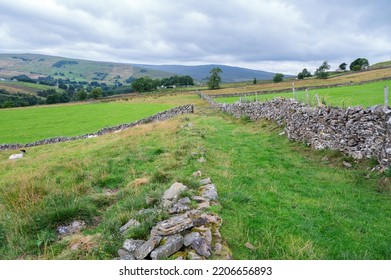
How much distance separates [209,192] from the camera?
7.36 m

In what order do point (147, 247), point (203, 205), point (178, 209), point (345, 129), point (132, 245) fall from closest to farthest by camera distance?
point (147, 247), point (132, 245), point (178, 209), point (203, 205), point (345, 129)

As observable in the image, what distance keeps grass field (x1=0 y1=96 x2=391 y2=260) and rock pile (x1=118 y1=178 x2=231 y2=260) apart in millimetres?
278

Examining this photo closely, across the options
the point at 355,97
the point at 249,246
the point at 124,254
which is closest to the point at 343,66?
the point at 355,97

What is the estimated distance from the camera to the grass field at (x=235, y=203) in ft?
17.9

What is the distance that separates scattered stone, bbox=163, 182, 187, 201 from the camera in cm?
705

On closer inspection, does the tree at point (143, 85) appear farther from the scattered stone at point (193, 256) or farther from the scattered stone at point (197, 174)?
the scattered stone at point (193, 256)

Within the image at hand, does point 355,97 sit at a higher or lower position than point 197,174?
higher

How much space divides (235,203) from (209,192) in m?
0.74

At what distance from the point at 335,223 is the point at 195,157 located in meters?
5.93

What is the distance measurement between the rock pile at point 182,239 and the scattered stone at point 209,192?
80 cm

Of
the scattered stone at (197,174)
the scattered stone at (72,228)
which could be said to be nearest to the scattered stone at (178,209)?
the scattered stone at (72,228)

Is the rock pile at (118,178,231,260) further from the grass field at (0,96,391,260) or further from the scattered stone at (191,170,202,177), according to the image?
the scattered stone at (191,170,202,177)

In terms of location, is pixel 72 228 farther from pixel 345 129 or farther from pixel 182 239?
pixel 345 129
